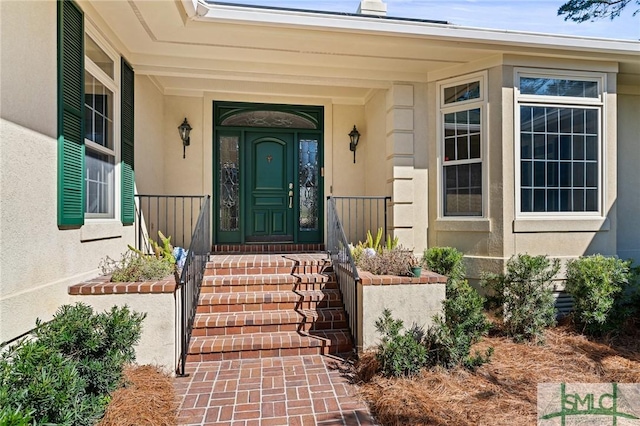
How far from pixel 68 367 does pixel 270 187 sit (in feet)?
13.9

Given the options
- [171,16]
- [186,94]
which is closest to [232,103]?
[186,94]

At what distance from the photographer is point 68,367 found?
6.61 ft

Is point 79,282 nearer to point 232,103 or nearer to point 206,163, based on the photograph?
point 206,163

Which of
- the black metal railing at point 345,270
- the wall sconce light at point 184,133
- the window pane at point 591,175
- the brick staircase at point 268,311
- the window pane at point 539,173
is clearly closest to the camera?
the brick staircase at point 268,311

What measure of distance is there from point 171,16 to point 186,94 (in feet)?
7.45

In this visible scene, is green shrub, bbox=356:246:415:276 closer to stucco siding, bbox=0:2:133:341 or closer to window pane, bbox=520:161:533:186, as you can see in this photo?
window pane, bbox=520:161:533:186

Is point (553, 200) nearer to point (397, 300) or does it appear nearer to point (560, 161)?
point (560, 161)

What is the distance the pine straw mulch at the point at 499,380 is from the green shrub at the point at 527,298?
0.55ft

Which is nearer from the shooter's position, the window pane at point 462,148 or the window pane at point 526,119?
the window pane at point 526,119

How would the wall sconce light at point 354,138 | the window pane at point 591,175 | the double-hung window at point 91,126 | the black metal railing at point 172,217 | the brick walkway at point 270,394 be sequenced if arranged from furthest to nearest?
the wall sconce light at point 354,138 < the black metal railing at point 172,217 < the window pane at point 591,175 < the double-hung window at point 91,126 < the brick walkway at point 270,394

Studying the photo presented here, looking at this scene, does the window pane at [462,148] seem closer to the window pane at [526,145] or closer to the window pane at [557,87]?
the window pane at [526,145]

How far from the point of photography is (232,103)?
5.85 meters

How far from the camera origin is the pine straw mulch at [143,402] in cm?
223

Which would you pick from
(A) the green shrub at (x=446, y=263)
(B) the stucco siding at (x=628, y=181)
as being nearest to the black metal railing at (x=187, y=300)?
(A) the green shrub at (x=446, y=263)
